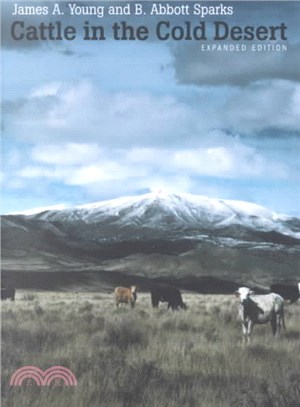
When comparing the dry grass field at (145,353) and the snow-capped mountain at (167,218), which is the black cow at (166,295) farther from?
the snow-capped mountain at (167,218)

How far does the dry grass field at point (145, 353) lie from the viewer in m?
6.74

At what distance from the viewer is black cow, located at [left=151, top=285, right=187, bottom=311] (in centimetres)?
733

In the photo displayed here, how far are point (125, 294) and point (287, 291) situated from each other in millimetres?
1591

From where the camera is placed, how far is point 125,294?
23.6 ft

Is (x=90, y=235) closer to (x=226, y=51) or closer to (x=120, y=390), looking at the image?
(x=120, y=390)

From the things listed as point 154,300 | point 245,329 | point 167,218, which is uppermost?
point 167,218

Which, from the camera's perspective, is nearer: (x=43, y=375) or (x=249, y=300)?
(x=43, y=375)

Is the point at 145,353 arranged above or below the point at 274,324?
below

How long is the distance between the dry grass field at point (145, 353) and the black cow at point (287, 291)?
0.75ft

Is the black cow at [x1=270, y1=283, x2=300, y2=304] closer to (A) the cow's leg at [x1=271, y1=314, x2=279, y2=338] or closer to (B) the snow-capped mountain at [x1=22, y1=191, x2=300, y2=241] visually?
(A) the cow's leg at [x1=271, y1=314, x2=279, y2=338]

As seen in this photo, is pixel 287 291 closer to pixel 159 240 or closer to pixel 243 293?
pixel 243 293

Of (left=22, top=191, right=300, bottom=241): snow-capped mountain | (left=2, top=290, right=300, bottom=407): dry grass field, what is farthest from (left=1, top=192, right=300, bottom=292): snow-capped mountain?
(left=2, top=290, right=300, bottom=407): dry grass field

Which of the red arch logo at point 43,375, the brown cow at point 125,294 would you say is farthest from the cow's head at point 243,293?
the red arch logo at point 43,375

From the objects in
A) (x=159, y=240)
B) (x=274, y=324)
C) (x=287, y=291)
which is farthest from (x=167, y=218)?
(x=274, y=324)
